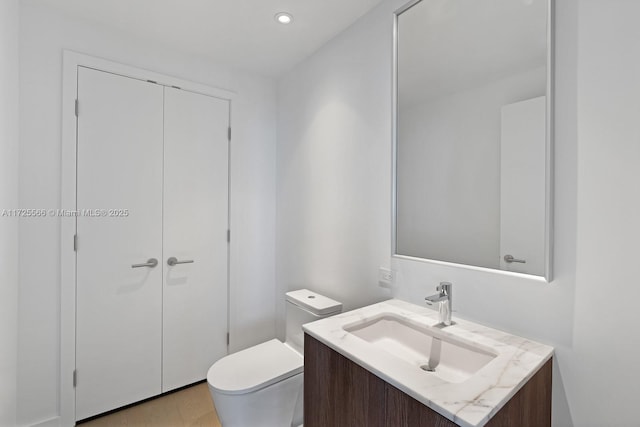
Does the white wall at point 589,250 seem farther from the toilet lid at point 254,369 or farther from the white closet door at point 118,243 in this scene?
the white closet door at point 118,243

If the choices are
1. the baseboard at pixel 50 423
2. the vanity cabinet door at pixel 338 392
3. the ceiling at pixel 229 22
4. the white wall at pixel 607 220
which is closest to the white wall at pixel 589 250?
the white wall at pixel 607 220

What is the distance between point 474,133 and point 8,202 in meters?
2.20

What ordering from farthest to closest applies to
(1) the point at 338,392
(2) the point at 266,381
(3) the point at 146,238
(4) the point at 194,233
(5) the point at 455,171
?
(4) the point at 194,233 < (3) the point at 146,238 < (2) the point at 266,381 < (5) the point at 455,171 < (1) the point at 338,392

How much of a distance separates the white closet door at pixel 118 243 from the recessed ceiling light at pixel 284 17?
0.95m

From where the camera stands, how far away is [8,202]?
1.48m

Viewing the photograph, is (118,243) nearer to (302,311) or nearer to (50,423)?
(50,423)

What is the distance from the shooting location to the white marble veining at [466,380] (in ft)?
2.32

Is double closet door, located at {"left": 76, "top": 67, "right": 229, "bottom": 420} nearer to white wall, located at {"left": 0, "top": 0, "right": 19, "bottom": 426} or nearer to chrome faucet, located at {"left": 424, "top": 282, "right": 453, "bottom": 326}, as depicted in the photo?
white wall, located at {"left": 0, "top": 0, "right": 19, "bottom": 426}

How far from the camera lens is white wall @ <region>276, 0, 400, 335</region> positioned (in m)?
1.61

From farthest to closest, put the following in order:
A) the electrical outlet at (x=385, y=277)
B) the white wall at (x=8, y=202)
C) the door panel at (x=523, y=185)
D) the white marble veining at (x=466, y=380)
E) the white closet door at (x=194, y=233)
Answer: the white closet door at (x=194, y=233), the electrical outlet at (x=385, y=277), the white wall at (x=8, y=202), the door panel at (x=523, y=185), the white marble veining at (x=466, y=380)

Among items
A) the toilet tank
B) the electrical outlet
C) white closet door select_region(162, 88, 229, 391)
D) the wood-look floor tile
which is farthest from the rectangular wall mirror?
the wood-look floor tile

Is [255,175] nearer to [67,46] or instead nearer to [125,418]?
[67,46]

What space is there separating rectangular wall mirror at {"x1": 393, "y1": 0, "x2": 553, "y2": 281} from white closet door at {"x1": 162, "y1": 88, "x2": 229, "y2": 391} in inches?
55.9

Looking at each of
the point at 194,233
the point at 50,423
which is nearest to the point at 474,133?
the point at 194,233
